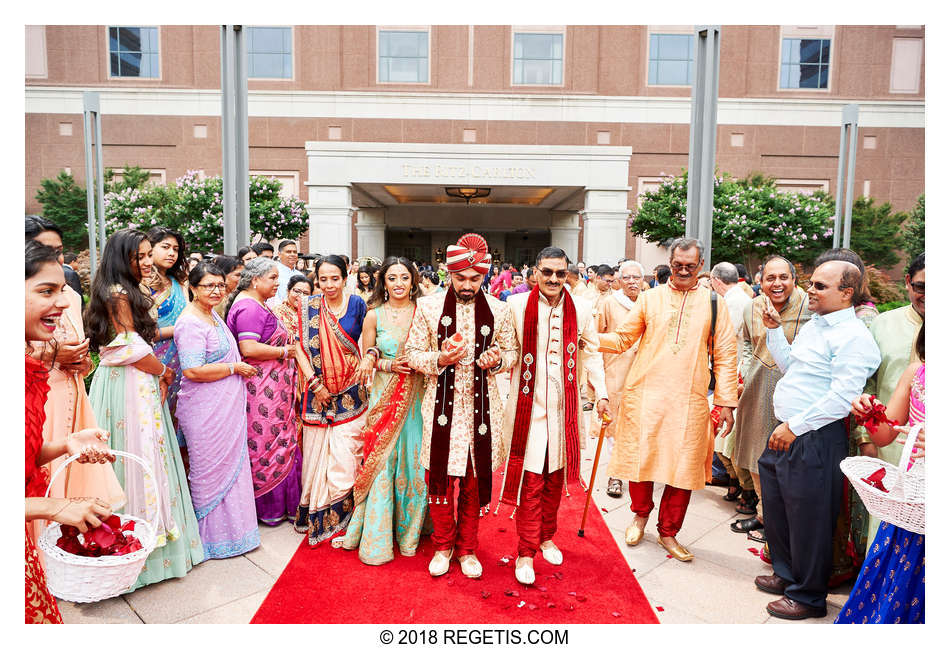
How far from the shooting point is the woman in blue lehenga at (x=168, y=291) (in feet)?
10.5

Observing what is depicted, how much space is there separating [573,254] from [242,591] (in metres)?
18.4

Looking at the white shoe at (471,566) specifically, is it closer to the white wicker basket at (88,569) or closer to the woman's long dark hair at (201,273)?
the white wicker basket at (88,569)

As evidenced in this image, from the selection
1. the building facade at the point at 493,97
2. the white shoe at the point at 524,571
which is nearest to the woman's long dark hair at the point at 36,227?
the white shoe at the point at 524,571

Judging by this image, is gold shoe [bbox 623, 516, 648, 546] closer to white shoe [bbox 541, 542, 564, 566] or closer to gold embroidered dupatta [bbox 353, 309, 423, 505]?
white shoe [bbox 541, 542, 564, 566]

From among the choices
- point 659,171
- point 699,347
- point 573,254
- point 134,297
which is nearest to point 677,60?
point 659,171

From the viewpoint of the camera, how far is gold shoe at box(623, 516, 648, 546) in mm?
3602

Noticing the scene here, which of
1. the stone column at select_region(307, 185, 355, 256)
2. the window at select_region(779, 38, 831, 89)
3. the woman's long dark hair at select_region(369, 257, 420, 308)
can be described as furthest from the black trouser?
the window at select_region(779, 38, 831, 89)

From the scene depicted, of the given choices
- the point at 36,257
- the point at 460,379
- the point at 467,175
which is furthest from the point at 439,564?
the point at 467,175

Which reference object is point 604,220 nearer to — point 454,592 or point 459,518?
point 459,518

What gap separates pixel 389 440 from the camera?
3.32 metres

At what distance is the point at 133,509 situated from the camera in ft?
9.77

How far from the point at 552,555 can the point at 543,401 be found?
0.93 meters

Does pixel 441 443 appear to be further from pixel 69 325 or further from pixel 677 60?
pixel 677 60

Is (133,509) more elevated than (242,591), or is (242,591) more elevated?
(133,509)
